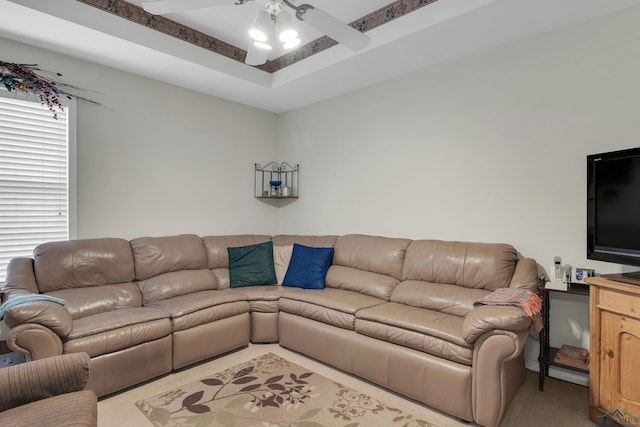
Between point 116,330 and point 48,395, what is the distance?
0.99 m

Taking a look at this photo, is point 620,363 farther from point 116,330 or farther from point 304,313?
point 116,330

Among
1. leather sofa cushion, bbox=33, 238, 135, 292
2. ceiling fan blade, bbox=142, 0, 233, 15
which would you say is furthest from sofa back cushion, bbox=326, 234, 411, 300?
ceiling fan blade, bbox=142, 0, 233, 15

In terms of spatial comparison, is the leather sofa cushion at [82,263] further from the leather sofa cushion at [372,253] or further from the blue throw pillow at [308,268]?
the leather sofa cushion at [372,253]

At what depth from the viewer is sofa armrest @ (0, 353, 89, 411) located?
151 cm

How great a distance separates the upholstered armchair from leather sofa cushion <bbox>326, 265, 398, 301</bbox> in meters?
2.28

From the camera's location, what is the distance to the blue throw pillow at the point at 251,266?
384 centimetres

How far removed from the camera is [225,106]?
4484mm

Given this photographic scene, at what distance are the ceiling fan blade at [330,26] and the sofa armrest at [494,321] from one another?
191cm

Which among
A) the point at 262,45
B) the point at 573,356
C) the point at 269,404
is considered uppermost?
the point at 262,45

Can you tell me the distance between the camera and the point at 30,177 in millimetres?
3090

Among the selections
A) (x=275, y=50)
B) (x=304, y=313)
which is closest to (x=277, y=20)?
(x=275, y=50)

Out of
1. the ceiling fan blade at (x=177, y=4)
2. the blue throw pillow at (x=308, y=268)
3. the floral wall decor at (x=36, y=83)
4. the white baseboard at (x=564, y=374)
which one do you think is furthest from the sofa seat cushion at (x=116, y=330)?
the white baseboard at (x=564, y=374)

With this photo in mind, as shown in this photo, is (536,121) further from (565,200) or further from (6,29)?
(6,29)

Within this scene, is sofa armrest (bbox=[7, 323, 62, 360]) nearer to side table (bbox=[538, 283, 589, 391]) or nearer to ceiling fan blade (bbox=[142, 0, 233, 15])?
ceiling fan blade (bbox=[142, 0, 233, 15])
